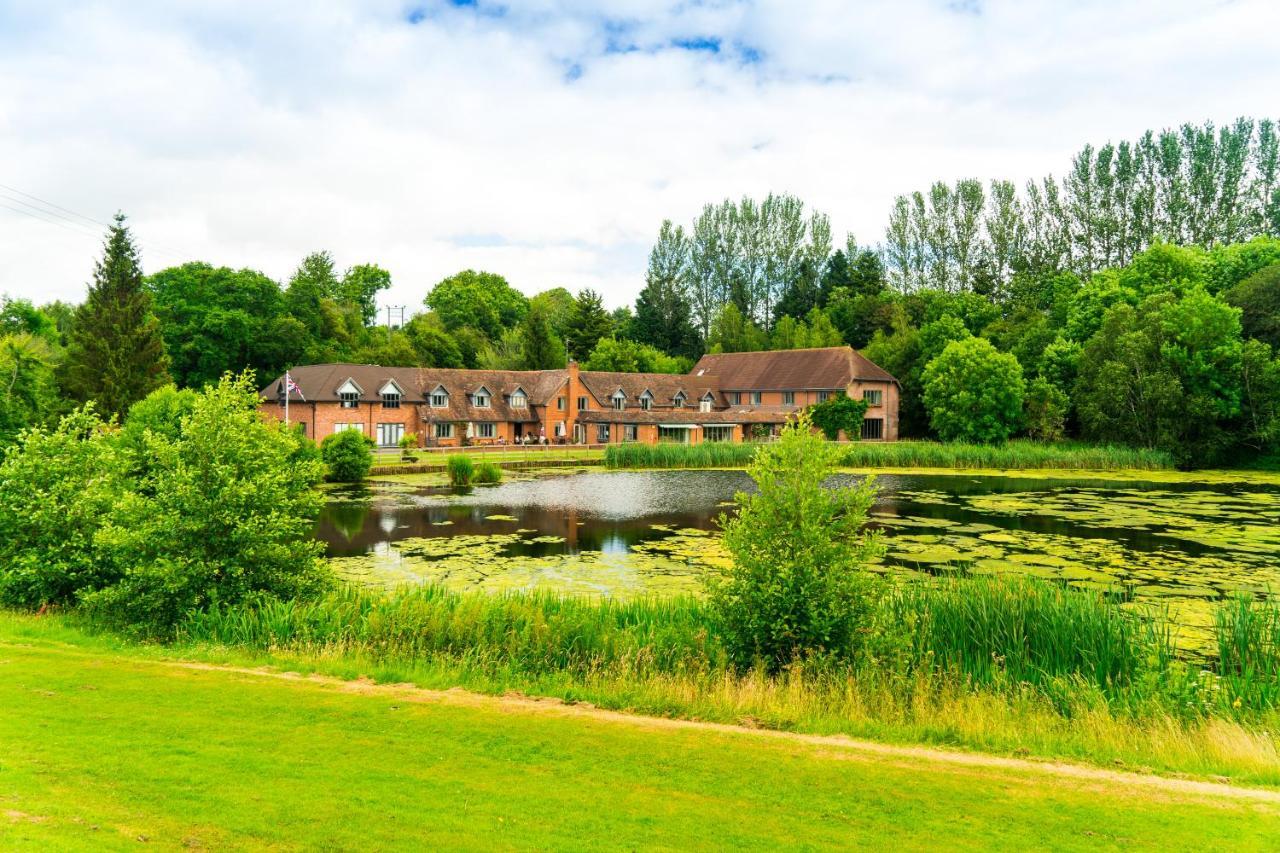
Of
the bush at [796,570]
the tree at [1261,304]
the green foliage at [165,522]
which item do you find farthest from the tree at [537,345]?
the bush at [796,570]

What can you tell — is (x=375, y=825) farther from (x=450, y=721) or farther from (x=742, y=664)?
(x=742, y=664)

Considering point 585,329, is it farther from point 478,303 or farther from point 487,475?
point 487,475

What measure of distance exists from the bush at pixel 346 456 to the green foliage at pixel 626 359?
3608 centimetres

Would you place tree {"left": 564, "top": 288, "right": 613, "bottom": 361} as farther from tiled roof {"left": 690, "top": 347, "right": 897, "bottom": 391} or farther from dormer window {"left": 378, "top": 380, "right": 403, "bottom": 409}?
dormer window {"left": 378, "top": 380, "right": 403, "bottom": 409}

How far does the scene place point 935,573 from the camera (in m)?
18.5

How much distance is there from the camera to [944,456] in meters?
46.6

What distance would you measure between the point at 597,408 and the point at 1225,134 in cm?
5284

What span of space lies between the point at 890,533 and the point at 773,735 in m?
16.8

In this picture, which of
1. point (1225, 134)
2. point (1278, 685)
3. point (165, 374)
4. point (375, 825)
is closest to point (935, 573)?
point (1278, 685)

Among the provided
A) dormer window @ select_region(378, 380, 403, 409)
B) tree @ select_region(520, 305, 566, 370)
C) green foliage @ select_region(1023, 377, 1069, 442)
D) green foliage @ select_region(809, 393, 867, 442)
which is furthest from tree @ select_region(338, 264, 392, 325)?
green foliage @ select_region(1023, 377, 1069, 442)

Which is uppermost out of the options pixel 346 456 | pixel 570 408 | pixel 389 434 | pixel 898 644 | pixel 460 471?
pixel 570 408

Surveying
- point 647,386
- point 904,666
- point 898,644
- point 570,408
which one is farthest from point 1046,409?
point 904,666

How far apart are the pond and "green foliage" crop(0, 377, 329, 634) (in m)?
4.51

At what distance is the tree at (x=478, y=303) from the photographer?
9138 cm
